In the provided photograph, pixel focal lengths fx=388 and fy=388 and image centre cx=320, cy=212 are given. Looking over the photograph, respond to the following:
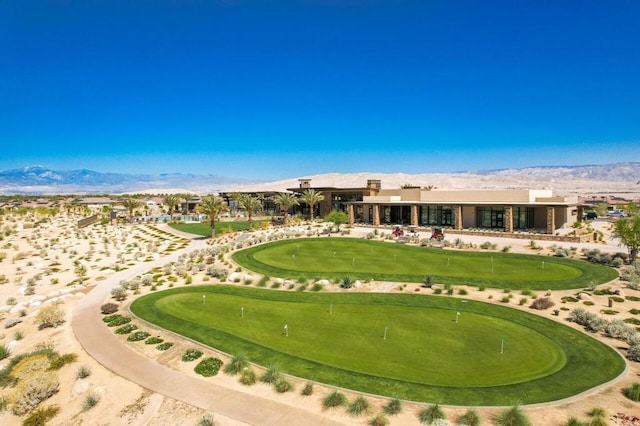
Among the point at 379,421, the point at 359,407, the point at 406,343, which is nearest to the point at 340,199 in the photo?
the point at 406,343

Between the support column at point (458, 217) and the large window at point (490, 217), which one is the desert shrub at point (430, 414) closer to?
the support column at point (458, 217)

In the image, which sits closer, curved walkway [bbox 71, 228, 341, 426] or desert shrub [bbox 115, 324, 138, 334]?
curved walkway [bbox 71, 228, 341, 426]

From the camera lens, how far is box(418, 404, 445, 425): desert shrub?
1196 centimetres

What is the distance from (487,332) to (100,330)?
65.5 ft

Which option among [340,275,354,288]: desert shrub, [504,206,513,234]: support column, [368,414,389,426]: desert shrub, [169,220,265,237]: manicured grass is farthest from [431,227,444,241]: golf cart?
[368,414,389,426]: desert shrub

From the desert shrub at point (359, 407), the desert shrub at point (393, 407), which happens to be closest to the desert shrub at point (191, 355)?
the desert shrub at point (359, 407)

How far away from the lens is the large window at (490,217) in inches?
2056

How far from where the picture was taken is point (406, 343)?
17.3m

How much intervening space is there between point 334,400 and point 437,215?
158 feet

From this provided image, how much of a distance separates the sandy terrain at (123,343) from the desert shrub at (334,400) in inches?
9.1

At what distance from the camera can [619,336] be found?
1847 centimetres

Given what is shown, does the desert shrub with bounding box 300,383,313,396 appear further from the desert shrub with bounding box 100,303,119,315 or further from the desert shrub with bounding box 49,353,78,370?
the desert shrub with bounding box 100,303,119,315

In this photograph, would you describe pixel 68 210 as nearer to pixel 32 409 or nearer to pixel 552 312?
pixel 32 409

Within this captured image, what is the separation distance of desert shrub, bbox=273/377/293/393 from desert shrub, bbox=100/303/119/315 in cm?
1486
